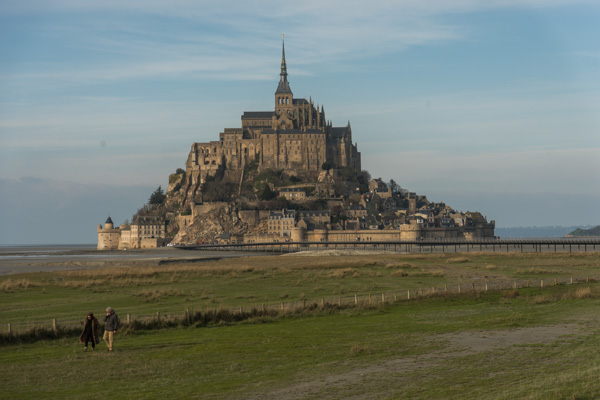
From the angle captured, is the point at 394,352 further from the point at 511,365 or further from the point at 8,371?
the point at 8,371

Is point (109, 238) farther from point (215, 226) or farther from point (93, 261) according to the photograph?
point (93, 261)

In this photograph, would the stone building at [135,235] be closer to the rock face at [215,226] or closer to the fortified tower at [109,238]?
the fortified tower at [109,238]

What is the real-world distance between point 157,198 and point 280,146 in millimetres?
35578

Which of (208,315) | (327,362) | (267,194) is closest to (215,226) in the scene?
(267,194)

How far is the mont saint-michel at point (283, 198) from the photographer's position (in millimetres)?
150750

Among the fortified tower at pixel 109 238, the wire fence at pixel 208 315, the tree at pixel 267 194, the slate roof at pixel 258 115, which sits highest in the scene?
the slate roof at pixel 258 115

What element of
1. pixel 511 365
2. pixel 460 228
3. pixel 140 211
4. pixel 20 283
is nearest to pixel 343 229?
pixel 460 228

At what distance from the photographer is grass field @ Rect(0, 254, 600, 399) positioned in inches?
663

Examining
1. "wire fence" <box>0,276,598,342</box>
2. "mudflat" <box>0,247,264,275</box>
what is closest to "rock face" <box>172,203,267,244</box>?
"mudflat" <box>0,247,264,275</box>

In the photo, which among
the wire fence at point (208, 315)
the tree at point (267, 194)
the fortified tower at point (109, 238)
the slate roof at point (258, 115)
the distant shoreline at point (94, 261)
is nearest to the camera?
the wire fence at point (208, 315)

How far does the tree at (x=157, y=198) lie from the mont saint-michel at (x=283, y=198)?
0.78 feet

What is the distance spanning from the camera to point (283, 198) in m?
162

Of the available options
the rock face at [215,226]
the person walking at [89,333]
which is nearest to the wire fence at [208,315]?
the person walking at [89,333]

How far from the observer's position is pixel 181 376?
18719 mm
